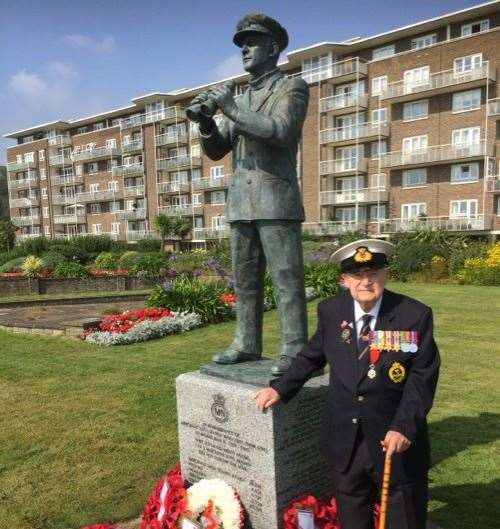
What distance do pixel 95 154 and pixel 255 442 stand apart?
60.3 meters

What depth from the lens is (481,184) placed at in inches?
1352

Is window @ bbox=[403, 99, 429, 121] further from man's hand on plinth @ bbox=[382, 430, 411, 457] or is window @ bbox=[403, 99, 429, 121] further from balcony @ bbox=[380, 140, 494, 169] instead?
man's hand on plinth @ bbox=[382, 430, 411, 457]

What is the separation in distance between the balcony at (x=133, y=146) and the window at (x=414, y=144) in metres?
30.6

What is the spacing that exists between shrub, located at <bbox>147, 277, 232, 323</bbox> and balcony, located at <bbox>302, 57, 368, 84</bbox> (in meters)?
31.9

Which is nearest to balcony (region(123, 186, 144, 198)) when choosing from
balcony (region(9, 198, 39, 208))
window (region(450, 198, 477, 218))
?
balcony (region(9, 198, 39, 208))

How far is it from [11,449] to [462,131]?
37153 millimetres

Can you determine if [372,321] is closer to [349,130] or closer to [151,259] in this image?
[151,259]

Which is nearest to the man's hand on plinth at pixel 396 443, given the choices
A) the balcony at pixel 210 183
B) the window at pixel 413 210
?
the window at pixel 413 210

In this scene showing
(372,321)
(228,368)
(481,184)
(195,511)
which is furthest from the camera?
(481,184)

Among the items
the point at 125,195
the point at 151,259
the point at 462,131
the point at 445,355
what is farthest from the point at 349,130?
the point at 445,355

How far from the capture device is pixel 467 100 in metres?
35.1

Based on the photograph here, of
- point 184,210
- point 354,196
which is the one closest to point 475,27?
point 354,196

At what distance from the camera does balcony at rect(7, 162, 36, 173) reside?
67344mm

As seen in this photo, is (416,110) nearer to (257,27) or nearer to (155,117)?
(155,117)
